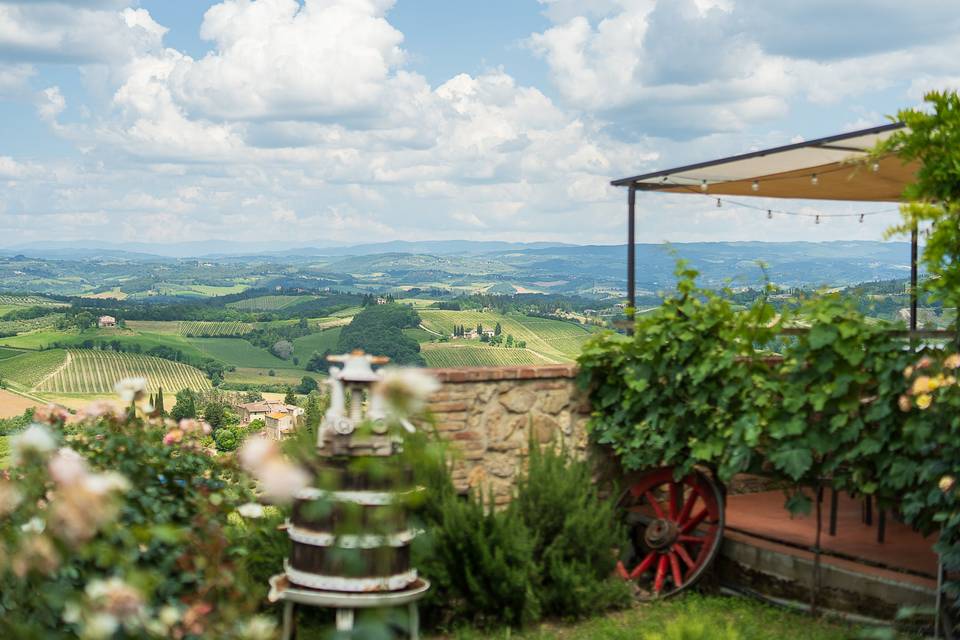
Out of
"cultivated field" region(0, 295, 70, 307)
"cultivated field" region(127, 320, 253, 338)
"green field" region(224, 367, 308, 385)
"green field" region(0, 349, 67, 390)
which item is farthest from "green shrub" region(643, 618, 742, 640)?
"cultivated field" region(0, 295, 70, 307)

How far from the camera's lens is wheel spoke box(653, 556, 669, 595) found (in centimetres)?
590

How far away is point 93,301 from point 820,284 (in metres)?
108

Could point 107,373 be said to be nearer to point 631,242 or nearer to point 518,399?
point 631,242

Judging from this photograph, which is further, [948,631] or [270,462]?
[948,631]

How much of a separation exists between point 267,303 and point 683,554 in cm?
9670

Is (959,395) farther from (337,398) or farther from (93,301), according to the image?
(93,301)

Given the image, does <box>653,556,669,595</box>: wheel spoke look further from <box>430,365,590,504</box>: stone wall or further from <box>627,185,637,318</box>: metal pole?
<box>627,185,637,318</box>: metal pole

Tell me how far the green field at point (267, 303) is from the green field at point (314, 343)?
41.8 ft

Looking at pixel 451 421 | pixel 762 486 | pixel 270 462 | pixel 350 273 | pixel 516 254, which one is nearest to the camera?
pixel 270 462

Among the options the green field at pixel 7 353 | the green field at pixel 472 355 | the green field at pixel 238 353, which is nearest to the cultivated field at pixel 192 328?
the green field at pixel 238 353

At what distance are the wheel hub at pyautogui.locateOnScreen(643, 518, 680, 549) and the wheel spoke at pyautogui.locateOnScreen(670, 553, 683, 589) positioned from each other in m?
0.08

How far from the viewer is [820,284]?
18.2 feet

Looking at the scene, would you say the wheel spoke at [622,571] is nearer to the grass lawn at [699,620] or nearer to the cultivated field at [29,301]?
the grass lawn at [699,620]


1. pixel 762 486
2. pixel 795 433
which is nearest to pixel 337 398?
pixel 795 433
